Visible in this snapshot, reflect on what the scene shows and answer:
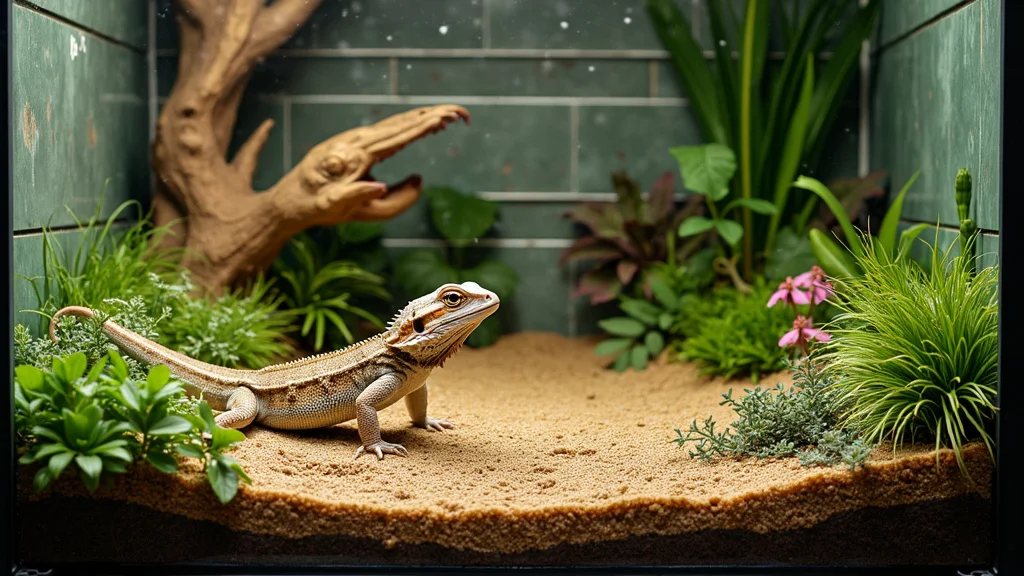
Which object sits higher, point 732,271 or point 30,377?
point 732,271

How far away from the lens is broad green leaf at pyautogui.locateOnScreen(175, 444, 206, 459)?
270cm

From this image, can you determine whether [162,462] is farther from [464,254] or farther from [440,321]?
[464,254]

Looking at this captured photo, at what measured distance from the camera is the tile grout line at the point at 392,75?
4.67 meters

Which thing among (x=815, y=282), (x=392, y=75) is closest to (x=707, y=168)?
(x=815, y=282)

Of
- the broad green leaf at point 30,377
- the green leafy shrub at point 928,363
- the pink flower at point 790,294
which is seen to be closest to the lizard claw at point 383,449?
the broad green leaf at point 30,377

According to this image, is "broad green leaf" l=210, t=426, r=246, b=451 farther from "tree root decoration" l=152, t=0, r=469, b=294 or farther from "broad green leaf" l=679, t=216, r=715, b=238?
"broad green leaf" l=679, t=216, r=715, b=238

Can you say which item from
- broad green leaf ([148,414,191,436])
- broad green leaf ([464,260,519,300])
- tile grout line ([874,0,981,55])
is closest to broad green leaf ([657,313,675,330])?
broad green leaf ([464,260,519,300])

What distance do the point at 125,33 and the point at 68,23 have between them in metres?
0.33

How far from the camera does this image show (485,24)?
4.56 metres

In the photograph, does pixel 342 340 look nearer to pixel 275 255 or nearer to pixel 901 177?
pixel 275 255

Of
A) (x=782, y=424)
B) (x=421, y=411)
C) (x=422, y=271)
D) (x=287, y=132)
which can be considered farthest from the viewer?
(x=422, y=271)

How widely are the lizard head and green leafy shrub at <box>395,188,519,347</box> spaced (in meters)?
1.52

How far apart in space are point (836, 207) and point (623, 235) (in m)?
1.32

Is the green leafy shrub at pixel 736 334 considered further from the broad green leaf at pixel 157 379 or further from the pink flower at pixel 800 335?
the broad green leaf at pixel 157 379
